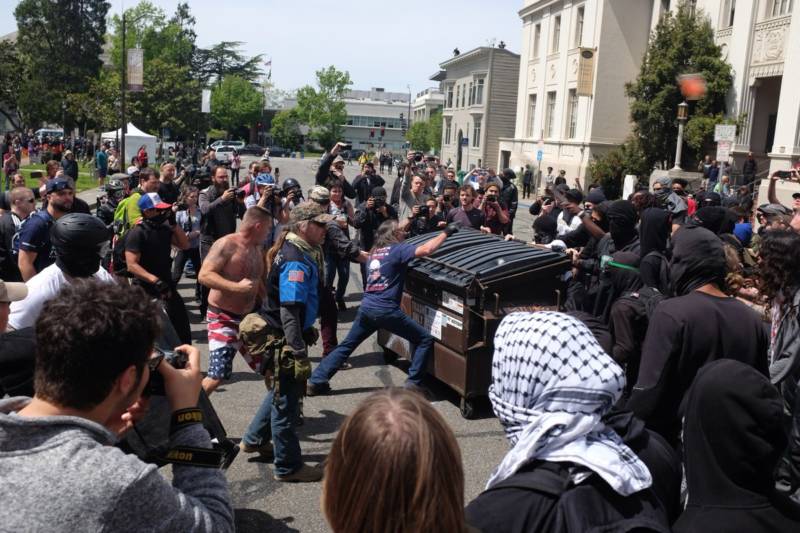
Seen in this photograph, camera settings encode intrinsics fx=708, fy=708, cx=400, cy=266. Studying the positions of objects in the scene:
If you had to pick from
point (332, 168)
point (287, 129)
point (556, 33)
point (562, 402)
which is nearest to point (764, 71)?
point (556, 33)

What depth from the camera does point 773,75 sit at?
26312 millimetres

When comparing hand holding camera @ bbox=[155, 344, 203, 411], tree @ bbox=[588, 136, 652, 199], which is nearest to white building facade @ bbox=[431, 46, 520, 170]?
tree @ bbox=[588, 136, 652, 199]

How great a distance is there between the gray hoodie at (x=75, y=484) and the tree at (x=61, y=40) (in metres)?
77.5

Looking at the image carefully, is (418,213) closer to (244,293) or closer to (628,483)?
(244,293)

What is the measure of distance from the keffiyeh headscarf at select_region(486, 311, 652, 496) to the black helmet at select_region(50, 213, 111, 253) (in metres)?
2.75

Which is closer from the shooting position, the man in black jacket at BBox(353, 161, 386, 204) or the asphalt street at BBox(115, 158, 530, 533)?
the asphalt street at BBox(115, 158, 530, 533)

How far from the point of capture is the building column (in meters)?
23.8

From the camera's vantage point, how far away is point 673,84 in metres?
30.9

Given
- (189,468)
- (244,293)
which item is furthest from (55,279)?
(189,468)

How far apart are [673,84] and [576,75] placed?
9506mm

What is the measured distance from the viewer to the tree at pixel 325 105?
93312 millimetres

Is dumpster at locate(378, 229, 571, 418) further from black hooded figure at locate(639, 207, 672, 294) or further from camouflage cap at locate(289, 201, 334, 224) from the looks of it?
camouflage cap at locate(289, 201, 334, 224)

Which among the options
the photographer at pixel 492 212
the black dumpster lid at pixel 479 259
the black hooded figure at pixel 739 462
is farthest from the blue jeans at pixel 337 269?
the black hooded figure at pixel 739 462

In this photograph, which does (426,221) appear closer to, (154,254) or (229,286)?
(154,254)
